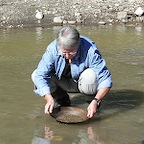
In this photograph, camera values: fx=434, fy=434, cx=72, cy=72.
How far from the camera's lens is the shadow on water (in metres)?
3.86

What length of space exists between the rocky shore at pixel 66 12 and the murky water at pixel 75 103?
2761mm

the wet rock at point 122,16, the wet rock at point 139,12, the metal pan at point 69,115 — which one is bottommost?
the wet rock at point 122,16

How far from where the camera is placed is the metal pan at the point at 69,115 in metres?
4.20

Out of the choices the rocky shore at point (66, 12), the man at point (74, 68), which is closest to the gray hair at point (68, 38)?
the man at point (74, 68)

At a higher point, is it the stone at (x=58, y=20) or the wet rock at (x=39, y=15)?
the wet rock at (x=39, y=15)

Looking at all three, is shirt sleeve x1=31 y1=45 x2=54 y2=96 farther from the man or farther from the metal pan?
the metal pan

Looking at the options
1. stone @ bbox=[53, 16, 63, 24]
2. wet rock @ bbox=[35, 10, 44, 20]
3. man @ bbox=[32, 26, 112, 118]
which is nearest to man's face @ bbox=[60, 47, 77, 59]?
man @ bbox=[32, 26, 112, 118]

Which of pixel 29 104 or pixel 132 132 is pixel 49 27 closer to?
pixel 29 104

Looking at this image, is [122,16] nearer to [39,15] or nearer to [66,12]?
[66,12]

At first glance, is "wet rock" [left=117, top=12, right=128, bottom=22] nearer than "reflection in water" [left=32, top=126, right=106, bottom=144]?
No

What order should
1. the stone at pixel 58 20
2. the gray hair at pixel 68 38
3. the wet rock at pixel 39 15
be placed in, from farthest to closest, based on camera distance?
1. the wet rock at pixel 39 15
2. the stone at pixel 58 20
3. the gray hair at pixel 68 38

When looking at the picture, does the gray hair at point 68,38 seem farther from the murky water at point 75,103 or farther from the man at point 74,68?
the murky water at point 75,103

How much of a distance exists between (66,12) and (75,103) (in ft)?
22.6

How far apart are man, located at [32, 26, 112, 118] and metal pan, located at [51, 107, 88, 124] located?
0.20m
